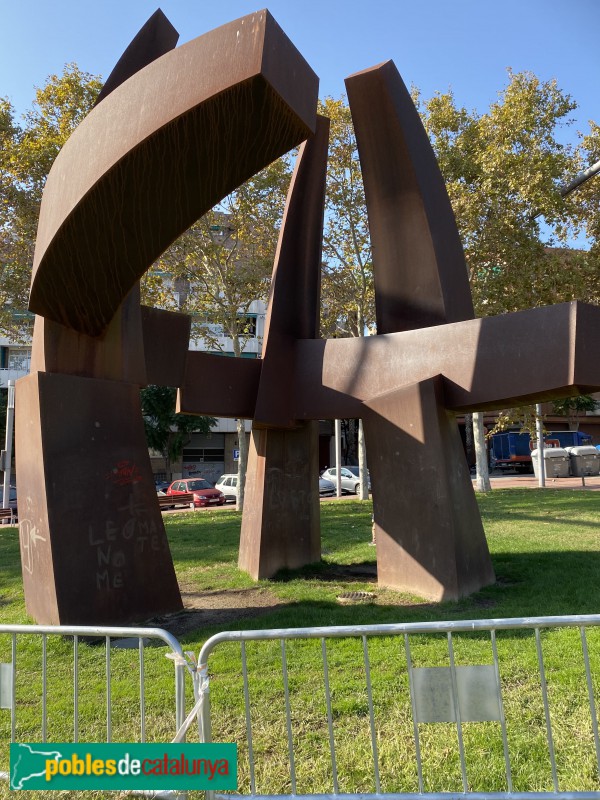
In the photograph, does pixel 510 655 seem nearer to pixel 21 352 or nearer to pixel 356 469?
pixel 356 469

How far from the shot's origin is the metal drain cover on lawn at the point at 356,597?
25.3 ft

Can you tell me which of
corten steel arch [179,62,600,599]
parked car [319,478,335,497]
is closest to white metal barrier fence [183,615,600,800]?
corten steel arch [179,62,600,599]

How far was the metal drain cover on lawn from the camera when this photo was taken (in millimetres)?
7702

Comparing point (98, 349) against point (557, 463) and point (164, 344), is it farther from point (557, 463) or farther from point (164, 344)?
point (557, 463)

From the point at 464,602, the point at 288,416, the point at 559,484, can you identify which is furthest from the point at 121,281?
the point at 559,484

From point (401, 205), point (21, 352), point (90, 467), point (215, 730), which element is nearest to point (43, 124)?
point (401, 205)

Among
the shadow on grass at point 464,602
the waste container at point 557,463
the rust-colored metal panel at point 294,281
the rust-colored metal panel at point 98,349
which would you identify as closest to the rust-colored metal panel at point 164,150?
the rust-colored metal panel at point 98,349

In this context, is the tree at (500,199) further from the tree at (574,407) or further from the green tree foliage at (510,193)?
the tree at (574,407)

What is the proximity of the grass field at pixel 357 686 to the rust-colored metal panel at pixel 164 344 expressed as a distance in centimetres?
299

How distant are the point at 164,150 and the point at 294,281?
5.27 meters

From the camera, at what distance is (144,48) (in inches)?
309

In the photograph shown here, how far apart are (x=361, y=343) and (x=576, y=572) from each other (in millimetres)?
4288

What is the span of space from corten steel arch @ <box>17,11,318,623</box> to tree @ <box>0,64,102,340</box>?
11071 mm

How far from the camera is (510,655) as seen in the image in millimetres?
5234
